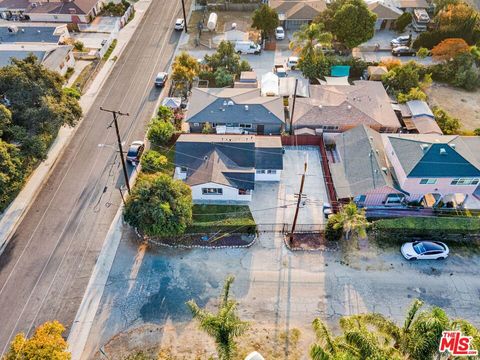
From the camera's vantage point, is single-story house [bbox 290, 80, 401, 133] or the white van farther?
the white van

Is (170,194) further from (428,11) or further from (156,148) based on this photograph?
(428,11)

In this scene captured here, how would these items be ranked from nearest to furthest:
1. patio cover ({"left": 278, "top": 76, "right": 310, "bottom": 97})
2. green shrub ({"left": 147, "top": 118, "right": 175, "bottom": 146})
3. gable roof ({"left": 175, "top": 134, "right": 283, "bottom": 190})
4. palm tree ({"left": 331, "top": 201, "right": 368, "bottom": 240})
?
palm tree ({"left": 331, "top": 201, "right": 368, "bottom": 240})
gable roof ({"left": 175, "top": 134, "right": 283, "bottom": 190})
green shrub ({"left": 147, "top": 118, "right": 175, "bottom": 146})
patio cover ({"left": 278, "top": 76, "right": 310, "bottom": 97})

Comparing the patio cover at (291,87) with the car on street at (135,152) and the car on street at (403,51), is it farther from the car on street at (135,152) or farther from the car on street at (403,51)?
the car on street at (135,152)

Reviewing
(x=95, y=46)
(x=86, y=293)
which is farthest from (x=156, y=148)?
(x=95, y=46)

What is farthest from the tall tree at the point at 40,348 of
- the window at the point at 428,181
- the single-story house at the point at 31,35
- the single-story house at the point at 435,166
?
the single-story house at the point at 31,35

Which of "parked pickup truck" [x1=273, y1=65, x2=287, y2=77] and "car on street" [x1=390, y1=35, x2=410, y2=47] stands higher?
"car on street" [x1=390, y1=35, x2=410, y2=47]

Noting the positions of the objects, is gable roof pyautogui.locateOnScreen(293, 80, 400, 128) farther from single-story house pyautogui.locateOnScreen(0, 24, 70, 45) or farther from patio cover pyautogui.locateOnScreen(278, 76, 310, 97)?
single-story house pyautogui.locateOnScreen(0, 24, 70, 45)

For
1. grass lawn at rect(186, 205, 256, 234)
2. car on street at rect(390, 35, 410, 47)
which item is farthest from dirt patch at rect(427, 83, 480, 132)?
grass lawn at rect(186, 205, 256, 234)

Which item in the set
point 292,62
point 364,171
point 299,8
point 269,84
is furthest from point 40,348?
point 299,8
